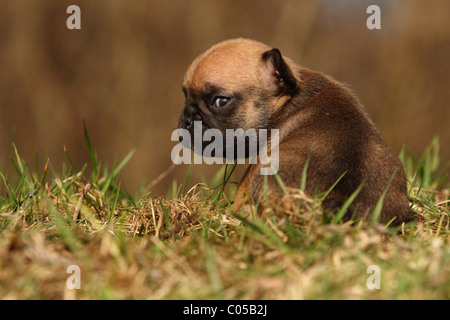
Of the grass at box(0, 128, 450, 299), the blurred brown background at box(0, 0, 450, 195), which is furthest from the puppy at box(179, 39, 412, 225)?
the blurred brown background at box(0, 0, 450, 195)

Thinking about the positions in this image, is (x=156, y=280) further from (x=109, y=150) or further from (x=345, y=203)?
(x=109, y=150)

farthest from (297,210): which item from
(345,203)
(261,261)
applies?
(261,261)

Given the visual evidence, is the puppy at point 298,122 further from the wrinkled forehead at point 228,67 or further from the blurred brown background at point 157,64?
the blurred brown background at point 157,64

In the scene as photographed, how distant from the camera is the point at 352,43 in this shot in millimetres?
12078

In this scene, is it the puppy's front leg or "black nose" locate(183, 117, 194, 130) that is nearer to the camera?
the puppy's front leg

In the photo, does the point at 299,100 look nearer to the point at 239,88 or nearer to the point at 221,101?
the point at 239,88

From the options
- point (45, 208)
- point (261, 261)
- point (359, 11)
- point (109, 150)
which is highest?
point (359, 11)

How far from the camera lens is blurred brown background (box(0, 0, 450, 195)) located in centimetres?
1117

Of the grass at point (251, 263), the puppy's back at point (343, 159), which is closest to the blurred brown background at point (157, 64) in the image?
the puppy's back at point (343, 159)

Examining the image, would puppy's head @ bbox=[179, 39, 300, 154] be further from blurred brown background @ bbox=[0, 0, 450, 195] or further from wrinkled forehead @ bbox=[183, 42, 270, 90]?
blurred brown background @ bbox=[0, 0, 450, 195]

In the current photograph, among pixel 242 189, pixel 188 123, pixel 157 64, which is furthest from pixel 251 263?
pixel 157 64

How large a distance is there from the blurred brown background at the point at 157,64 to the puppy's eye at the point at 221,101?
655cm

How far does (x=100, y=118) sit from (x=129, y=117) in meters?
0.62

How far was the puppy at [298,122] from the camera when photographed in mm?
3695
